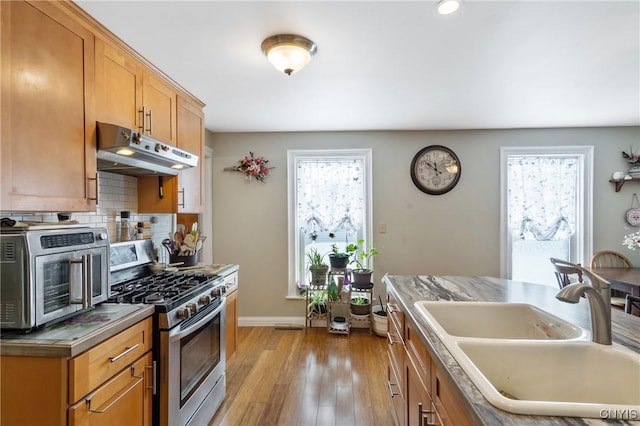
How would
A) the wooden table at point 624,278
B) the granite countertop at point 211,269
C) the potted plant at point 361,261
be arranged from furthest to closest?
the potted plant at point 361,261 → the wooden table at point 624,278 → the granite countertop at point 211,269

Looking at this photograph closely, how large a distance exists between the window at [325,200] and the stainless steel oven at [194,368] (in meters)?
1.63

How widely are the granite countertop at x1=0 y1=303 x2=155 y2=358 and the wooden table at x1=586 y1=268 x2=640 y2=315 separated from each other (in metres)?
3.55

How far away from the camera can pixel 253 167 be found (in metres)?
3.60

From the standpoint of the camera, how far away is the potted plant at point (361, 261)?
3.24 m

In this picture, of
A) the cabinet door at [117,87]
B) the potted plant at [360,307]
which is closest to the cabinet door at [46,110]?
the cabinet door at [117,87]

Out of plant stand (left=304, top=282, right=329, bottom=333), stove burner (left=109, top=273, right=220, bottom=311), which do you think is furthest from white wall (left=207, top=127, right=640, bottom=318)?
stove burner (left=109, top=273, right=220, bottom=311)

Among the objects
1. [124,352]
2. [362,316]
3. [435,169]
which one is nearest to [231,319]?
[124,352]

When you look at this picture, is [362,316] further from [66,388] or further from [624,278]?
[66,388]

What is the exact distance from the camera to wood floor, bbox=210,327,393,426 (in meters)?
2.02

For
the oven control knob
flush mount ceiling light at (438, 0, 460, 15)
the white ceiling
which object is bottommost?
the oven control knob

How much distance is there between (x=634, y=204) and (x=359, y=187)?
126 inches

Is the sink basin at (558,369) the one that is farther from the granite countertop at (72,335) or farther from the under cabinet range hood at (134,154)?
the under cabinet range hood at (134,154)

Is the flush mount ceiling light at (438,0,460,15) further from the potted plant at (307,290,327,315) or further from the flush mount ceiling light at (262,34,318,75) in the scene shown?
the potted plant at (307,290,327,315)

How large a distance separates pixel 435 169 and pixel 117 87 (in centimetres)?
319
